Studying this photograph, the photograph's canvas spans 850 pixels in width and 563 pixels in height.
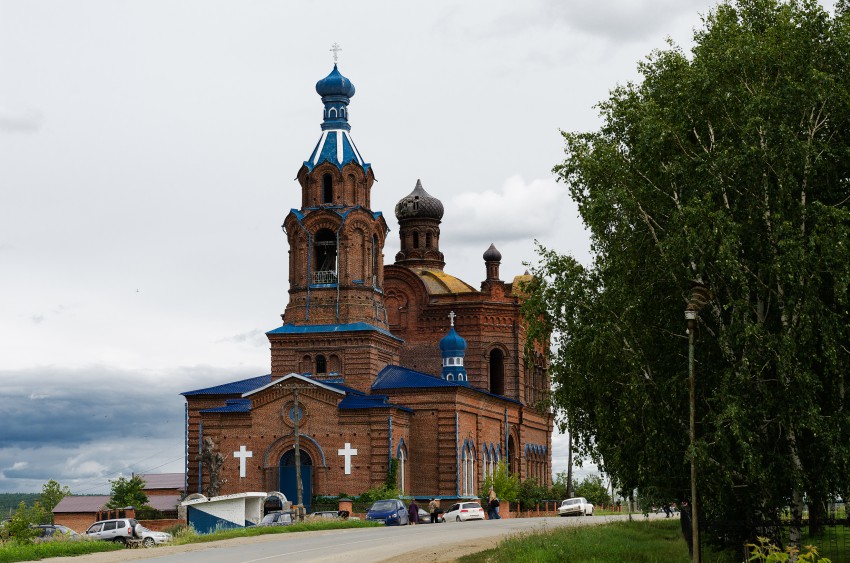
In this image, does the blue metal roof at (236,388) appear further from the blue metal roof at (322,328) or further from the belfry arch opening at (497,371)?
the belfry arch opening at (497,371)

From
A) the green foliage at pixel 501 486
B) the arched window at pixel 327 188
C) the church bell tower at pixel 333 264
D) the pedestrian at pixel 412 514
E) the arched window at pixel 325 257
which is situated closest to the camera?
the pedestrian at pixel 412 514

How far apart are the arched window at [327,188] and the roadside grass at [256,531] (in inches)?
810

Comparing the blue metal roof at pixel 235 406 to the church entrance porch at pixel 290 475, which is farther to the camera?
the blue metal roof at pixel 235 406

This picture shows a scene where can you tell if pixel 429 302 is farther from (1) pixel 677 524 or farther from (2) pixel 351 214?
(1) pixel 677 524

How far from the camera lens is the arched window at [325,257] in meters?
58.0

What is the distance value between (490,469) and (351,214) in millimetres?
15071

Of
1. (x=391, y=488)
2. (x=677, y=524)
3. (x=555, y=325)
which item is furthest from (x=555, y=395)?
(x=391, y=488)

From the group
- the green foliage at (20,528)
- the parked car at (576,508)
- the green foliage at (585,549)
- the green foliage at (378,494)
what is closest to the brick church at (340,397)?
the green foliage at (378,494)

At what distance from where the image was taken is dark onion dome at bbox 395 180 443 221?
3009 inches

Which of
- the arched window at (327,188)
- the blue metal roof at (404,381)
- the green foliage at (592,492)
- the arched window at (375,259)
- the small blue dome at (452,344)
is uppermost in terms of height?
the arched window at (327,188)

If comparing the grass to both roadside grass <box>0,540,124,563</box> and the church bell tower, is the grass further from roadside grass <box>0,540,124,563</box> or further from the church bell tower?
the church bell tower

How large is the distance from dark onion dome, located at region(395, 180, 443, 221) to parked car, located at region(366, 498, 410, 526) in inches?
1290

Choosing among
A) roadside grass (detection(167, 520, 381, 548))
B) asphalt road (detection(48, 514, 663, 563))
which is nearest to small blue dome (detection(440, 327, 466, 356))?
roadside grass (detection(167, 520, 381, 548))

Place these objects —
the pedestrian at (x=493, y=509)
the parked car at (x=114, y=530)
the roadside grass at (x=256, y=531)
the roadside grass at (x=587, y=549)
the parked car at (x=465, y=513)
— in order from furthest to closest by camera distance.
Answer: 1. the pedestrian at (x=493, y=509)
2. the parked car at (x=465, y=513)
3. the parked car at (x=114, y=530)
4. the roadside grass at (x=256, y=531)
5. the roadside grass at (x=587, y=549)
